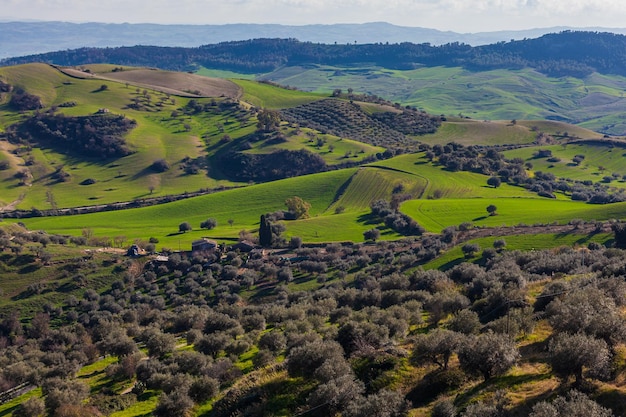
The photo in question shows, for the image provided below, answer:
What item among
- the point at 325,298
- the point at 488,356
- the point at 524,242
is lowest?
the point at 524,242

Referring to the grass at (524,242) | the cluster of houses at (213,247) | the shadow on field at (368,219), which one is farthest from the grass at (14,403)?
the shadow on field at (368,219)

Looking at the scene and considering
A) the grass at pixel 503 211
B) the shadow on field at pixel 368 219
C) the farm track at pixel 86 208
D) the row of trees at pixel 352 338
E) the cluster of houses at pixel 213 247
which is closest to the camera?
the row of trees at pixel 352 338

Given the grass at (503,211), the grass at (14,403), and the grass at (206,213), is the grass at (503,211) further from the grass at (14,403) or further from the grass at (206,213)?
the grass at (14,403)

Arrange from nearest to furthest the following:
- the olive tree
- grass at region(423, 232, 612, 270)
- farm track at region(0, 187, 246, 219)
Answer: the olive tree → grass at region(423, 232, 612, 270) → farm track at region(0, 187, 246, 219)

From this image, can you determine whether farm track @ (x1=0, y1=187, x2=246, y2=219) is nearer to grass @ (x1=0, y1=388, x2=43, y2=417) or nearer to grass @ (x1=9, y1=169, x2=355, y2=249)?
grass @ (x1=9, y1=169, x2=355, y2=249)

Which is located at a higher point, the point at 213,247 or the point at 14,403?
the point at 14,403

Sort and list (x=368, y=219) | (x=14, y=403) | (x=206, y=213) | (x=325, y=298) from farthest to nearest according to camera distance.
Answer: (x=206, y=213) → (x=368, y=219) → (x=325, y=298) → (x=14, y=403)

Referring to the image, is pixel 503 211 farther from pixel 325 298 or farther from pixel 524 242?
pixel 325 298

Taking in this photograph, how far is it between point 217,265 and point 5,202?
10964 centimetres

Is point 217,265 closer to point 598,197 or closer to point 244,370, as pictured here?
point 244,370

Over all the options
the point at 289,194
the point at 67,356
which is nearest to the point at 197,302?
the point at 67,356

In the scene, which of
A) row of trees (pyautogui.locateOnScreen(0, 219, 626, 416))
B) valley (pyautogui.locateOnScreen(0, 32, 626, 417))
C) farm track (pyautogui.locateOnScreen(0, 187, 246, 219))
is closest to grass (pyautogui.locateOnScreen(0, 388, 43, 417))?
valley (pyautogui.locateOnScreen(0, 32, 626, 417))

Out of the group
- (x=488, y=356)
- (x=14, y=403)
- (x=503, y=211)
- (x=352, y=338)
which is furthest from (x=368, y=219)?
(x=488, y=356)

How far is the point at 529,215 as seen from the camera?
136 meters
